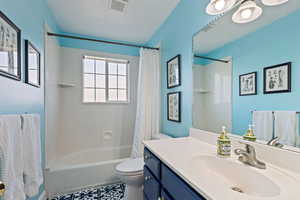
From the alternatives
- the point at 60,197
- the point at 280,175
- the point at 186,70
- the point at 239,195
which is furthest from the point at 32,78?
the point at 280,175

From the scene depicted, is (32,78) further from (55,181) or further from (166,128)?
(166,128)

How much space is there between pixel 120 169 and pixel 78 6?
2.19 metres

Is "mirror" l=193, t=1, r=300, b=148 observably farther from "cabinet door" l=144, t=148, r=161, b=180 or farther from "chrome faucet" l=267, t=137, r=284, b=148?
"cabinet door" l=144, t=148, r=161, b=180

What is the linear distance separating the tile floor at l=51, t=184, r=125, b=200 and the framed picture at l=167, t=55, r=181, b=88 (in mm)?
1618

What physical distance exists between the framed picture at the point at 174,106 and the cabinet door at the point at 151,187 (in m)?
0.84

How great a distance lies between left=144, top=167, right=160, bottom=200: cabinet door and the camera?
992mm

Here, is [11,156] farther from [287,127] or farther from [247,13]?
[247,13]

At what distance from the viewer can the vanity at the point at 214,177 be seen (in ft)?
1.81

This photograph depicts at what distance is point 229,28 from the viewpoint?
1132 mm

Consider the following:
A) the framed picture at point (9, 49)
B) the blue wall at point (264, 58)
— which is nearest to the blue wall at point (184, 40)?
the blue wall at point (264, 58)

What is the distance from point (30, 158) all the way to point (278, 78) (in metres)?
1.76

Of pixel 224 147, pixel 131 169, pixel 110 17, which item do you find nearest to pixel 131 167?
pixel 131 169

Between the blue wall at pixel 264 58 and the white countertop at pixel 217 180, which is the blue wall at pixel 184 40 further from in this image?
the white countertop at pixel 217 180

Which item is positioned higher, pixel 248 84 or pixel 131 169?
pixel 248 84
